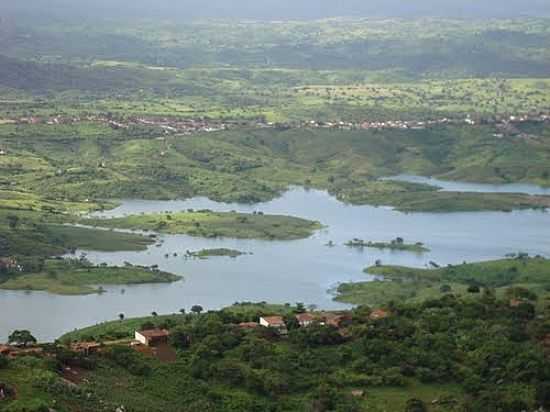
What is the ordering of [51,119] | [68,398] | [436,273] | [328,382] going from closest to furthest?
[68,398], [328,382], [436,273], [51,119]

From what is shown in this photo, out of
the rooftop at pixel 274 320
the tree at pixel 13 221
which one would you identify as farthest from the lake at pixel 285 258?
the rooftop at pixel 274 320

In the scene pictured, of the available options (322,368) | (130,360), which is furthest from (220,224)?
(130,360)

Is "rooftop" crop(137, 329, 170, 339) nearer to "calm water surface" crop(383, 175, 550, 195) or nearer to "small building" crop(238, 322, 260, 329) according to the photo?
"small building" crop(238, 322, 260, 329)

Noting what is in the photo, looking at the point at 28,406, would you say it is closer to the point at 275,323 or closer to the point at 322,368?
the point at 322,368

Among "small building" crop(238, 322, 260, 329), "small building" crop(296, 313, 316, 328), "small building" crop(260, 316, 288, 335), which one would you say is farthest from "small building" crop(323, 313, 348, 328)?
"small building" crop(238, 322, 260, 329)

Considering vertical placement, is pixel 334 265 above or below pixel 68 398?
below

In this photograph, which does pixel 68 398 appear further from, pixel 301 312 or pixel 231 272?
pixel 231 272

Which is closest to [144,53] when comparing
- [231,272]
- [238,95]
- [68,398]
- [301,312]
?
[238,95]
